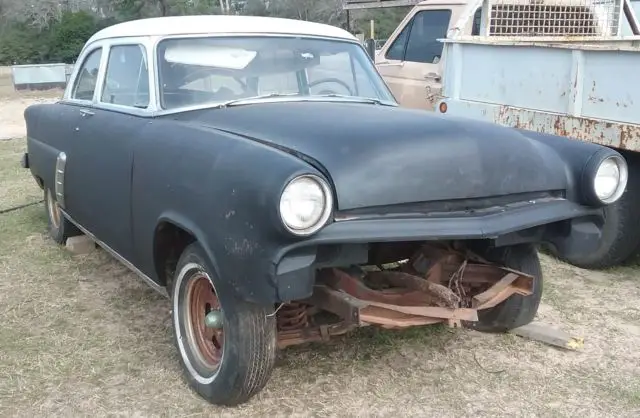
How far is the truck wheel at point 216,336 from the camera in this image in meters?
2.88

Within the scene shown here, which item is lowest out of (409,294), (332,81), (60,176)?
(409,294)

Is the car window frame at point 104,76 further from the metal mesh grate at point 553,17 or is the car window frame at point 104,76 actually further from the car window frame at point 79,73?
the metal mesh grate at point 553,17

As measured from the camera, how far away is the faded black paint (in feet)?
8.51

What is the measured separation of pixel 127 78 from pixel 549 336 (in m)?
2.72

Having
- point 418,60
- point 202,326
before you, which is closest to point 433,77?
point 418,60

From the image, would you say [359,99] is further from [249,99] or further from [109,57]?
[109,57]

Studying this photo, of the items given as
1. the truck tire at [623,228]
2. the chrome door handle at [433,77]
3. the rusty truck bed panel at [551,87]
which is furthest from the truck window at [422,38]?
the truck tire at [623,228]

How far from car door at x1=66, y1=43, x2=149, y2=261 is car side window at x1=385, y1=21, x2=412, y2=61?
3742mm

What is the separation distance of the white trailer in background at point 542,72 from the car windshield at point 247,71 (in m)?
0.72

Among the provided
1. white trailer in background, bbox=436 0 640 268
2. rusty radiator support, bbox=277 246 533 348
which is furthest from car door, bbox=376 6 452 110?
rusty radiator support, bbox=277 246 533 348

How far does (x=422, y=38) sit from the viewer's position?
7.25m

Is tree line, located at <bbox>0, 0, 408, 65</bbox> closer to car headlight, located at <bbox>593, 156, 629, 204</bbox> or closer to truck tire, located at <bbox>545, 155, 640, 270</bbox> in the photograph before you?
truck tire, located at <bbox>545, 155, 640, 270</bbox>

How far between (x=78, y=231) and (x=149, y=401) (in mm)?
2509

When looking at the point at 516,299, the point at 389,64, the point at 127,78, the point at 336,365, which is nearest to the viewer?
the point at 336,365
